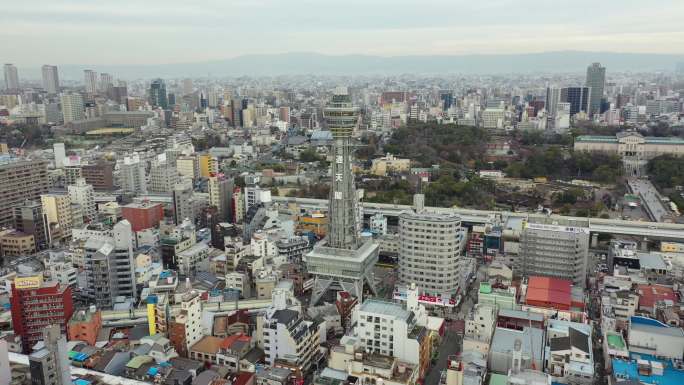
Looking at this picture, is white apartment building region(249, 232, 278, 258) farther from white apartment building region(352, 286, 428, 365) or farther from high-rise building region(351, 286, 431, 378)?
white apartment building region(352, 286, 428, 365)

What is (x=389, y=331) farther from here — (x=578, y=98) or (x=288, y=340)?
(x=578, y=98)

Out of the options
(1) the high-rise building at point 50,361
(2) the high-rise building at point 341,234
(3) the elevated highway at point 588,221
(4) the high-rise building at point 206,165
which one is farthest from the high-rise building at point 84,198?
(1) the high-rise building at point 50,361

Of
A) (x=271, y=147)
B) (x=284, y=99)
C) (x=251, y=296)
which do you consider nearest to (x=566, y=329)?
(x=251, y=296)

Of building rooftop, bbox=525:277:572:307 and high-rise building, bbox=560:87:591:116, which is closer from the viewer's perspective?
building rooftop, bbox=525:277:572:307

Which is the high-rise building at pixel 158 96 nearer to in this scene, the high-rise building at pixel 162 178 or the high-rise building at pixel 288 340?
the high-rise building at pixel 162 178

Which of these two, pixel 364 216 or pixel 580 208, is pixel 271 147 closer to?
pixel 364 216

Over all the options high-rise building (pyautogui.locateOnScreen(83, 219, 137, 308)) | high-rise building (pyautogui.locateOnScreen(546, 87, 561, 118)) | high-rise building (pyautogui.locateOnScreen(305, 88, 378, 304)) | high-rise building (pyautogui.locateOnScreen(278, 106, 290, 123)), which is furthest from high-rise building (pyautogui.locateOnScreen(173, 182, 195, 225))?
high-rise building (pyautogui.locateOnScreen(546, 87, 561, 118))
